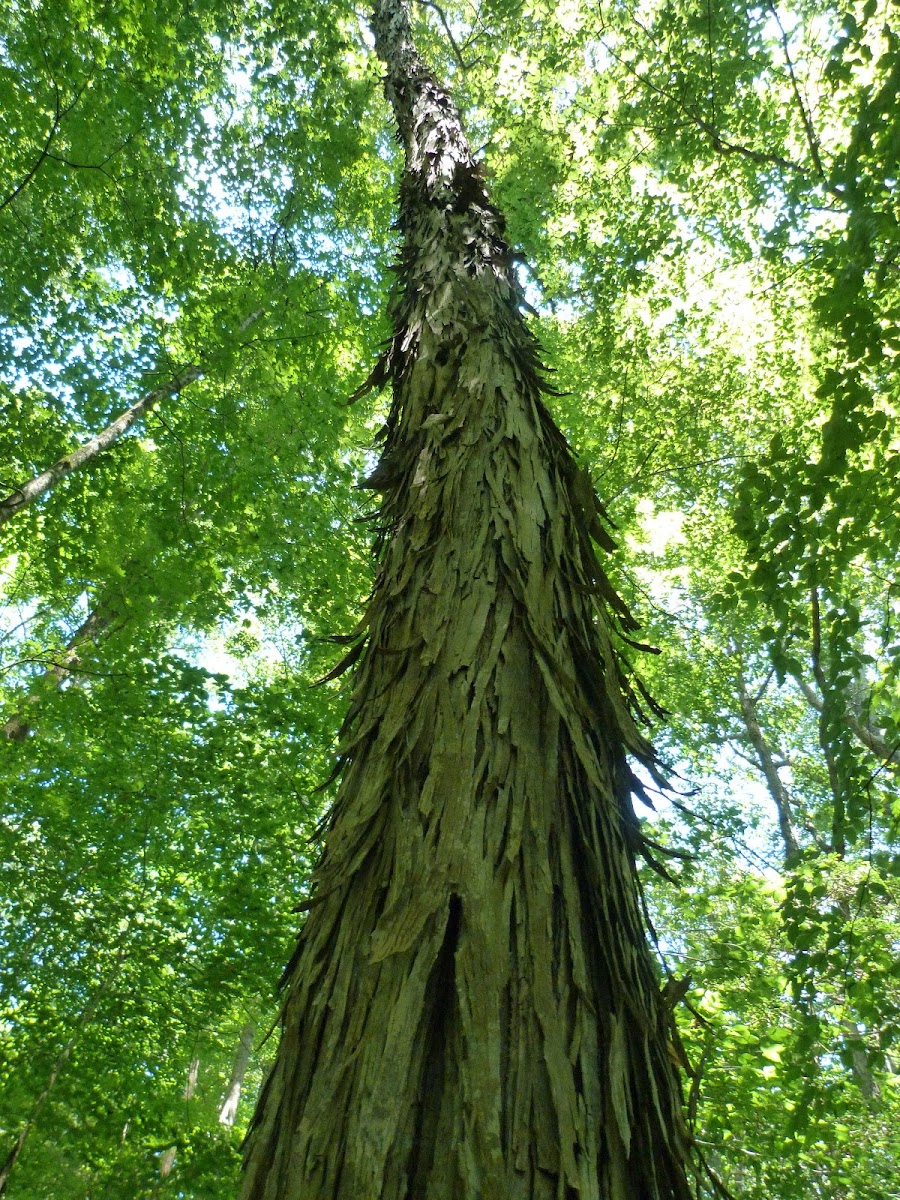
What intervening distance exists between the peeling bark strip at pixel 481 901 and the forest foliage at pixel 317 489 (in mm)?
247

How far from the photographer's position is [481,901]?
983 mm

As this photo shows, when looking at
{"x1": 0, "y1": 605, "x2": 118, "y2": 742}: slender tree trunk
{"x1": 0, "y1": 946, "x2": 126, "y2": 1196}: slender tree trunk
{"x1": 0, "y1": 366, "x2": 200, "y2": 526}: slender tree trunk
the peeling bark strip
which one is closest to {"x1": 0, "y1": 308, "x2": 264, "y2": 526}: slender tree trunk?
{"x1": 0, "y1": 366, "x2": 200, "y2": 526}: slender tree trunk

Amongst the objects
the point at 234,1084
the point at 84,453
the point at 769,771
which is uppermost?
the point at 769,771

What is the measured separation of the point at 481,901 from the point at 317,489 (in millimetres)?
6816

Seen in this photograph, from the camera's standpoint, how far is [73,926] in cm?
485

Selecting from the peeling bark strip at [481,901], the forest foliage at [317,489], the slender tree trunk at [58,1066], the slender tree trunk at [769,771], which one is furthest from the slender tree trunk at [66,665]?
the slender tree trunk at [769,771]

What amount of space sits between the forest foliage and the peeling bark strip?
25cm

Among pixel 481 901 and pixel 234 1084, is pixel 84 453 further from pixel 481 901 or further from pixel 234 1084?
pixel 234 1084

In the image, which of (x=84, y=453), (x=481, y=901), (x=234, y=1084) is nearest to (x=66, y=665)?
(x=84, y=453)

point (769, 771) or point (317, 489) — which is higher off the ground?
point (769, 771)

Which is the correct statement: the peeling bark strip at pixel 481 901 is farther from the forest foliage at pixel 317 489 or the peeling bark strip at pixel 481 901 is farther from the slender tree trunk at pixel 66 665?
the slender tree trunk at pixel 66 665

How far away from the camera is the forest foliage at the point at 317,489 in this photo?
3193mm

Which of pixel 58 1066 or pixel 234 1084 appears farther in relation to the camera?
pixel 234 1084

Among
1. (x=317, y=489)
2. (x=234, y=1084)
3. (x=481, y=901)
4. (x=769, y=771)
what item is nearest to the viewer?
(x=481, y=901)
